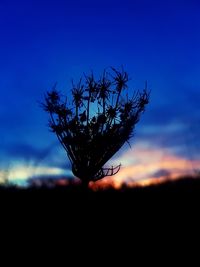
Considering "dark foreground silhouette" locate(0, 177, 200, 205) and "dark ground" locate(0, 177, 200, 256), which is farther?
"dark foreground silhouette" locate(0, 177, 200, 205)

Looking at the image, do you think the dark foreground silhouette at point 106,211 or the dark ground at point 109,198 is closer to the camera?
the dark foreground silhouette at point 106,211

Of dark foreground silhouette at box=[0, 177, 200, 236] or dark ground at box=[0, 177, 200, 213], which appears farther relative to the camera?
dark ground at box=[0, 177, 200, 213]

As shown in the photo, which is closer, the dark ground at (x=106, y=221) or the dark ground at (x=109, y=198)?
the dark ground at (x=106, y=221)

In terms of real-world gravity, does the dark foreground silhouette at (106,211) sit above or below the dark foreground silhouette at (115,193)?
below

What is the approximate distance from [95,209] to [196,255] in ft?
4.72

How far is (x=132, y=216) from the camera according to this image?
5.27 metres

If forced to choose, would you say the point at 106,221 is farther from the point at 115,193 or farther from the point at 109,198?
the point at 115,193

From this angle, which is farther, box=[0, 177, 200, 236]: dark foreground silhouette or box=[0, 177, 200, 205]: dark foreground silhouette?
box=[0, 177, 200, 205]: dark foreground silhouette

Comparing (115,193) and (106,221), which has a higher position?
(115,193)

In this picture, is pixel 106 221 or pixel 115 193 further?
pixel 115 193

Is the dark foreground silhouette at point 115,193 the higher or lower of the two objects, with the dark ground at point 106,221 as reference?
higher

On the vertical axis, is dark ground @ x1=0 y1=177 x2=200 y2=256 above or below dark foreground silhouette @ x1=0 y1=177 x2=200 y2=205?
below

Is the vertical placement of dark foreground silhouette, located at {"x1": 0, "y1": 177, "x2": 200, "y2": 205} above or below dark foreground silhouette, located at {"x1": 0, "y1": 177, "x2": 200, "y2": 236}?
above

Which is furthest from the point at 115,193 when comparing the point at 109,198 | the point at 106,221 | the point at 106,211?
the point at 106,221
